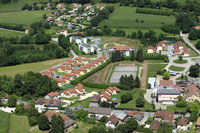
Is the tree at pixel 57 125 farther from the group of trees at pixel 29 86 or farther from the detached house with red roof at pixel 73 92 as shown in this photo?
the group of trees at pixel 29 86

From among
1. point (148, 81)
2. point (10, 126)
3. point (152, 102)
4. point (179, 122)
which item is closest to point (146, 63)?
point (148, 81)

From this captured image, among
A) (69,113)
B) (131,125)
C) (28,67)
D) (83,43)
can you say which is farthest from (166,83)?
(83,43)

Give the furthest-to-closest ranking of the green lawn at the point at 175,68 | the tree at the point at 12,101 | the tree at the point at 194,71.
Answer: the green lawn at the point at 175,68, the tree at the point at 194,71, the tree at the point at 12,101

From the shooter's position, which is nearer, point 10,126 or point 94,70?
point 10,126

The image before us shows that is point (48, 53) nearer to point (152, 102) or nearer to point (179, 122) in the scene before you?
point (152, 102)

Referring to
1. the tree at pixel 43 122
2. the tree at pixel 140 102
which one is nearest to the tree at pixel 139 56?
the tree at pixel 140 102

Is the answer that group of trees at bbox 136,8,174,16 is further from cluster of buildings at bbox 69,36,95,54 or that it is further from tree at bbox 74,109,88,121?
tree at bbox 74,109,88,121

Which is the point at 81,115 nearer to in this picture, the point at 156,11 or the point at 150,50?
the point at 150,50
